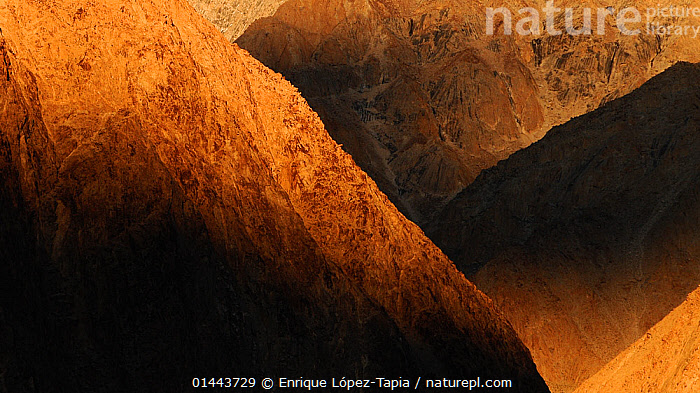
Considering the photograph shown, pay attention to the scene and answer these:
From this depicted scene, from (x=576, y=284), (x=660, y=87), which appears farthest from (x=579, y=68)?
(x=576, y=284)

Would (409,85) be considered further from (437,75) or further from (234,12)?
(234,12)

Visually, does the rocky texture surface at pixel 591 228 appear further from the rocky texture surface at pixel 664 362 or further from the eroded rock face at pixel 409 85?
the rocky texture surface at pixel 664 362

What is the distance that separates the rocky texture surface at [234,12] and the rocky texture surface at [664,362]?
121487 millimetres

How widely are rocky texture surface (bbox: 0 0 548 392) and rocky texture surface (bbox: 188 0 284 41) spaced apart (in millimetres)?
136510

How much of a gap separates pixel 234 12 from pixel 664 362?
454 ft

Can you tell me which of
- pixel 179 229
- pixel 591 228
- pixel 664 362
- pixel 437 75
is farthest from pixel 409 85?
pixel 179 229

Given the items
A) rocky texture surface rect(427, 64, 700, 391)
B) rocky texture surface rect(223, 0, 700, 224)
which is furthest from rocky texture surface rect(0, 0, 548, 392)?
rocky texture surface rect(223, 0, 700, 224)

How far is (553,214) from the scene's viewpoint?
119m

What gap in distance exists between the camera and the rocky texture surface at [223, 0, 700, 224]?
152625 mm

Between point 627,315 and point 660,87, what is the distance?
31.1 m

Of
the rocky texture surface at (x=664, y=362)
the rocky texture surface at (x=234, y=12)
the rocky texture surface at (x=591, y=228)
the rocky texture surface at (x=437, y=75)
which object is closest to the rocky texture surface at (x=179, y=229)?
the rocky texture surface at (x=664, y=362)

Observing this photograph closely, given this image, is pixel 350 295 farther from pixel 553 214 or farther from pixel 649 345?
pixel 553 214

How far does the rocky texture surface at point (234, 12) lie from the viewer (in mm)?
185000

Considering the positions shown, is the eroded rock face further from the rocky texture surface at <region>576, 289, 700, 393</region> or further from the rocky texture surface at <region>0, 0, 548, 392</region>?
the rocky texture surface at <region>0, 0, 548, 392</region>
